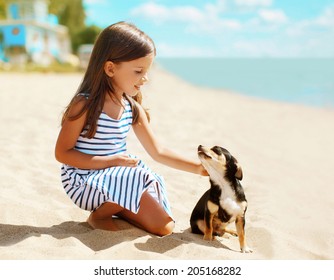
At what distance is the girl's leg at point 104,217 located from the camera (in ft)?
9.93

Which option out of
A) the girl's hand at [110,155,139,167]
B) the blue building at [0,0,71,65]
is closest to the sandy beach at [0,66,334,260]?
the girl's hand at [110,155,139,167]

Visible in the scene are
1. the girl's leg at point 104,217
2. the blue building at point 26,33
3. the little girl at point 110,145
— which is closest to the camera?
the little girl at point 110,145

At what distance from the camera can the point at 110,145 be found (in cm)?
310

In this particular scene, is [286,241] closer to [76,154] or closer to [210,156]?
[210,156]

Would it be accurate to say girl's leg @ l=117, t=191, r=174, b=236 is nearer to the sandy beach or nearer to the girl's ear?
the sandy beach

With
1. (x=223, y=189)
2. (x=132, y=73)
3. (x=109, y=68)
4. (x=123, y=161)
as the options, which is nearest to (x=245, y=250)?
(x=223, y=189)

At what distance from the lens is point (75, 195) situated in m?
3.07

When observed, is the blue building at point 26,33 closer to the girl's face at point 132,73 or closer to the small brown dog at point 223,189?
the girl's face at point 132,73

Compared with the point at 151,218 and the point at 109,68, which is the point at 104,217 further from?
the point at 109,68

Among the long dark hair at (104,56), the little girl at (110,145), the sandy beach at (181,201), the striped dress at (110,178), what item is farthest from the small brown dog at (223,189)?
the long dark hair at (104,56)

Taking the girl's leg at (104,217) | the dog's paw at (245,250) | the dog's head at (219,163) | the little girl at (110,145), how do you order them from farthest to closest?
the girl's leg at (104,217) < the little girl at (110,145) < the dog's paw at (245,250) < the dog's head at (219,163)

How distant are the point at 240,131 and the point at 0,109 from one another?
4.49m

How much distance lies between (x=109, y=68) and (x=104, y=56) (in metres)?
0.08

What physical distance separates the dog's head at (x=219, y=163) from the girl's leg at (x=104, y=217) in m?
0.75
